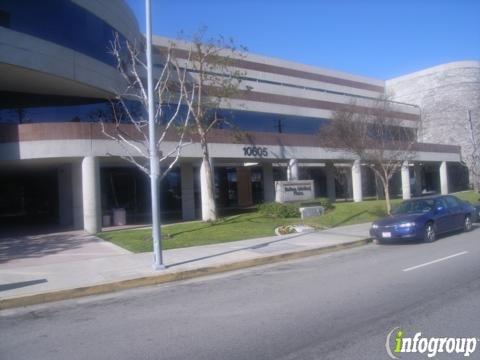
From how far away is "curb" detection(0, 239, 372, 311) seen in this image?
26.9 feet

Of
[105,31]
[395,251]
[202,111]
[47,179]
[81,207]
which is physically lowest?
[395,251]

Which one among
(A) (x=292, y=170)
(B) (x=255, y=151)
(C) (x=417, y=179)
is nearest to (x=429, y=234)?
(B) (x=255, y=151)

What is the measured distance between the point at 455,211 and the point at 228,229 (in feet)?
28.5

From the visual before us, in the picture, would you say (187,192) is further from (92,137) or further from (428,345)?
(428,345)

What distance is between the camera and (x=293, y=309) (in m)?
6.77

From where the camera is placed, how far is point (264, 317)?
643cm

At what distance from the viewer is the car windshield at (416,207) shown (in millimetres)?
14172

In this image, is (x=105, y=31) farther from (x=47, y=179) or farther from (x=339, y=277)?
(x=339, y=277)

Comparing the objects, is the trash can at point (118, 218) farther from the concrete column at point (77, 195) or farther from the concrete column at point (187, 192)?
the concrete column at point (187, 192)

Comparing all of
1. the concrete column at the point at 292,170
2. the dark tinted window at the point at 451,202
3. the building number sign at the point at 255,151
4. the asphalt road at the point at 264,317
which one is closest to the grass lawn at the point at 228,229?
the concrete column at the point at 292,170

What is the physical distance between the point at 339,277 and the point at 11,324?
6226mm

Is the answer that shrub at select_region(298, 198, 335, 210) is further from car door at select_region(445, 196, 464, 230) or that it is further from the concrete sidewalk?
car door at select_region(445, 196, 464, 230)

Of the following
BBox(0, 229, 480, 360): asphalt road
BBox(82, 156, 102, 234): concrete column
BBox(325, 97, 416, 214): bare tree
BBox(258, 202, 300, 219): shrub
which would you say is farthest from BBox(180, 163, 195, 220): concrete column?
BBox(0, 229, 480, 360): asphalt road

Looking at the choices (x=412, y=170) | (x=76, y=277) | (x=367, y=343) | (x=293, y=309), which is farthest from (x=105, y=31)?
(x=412, y=170)
